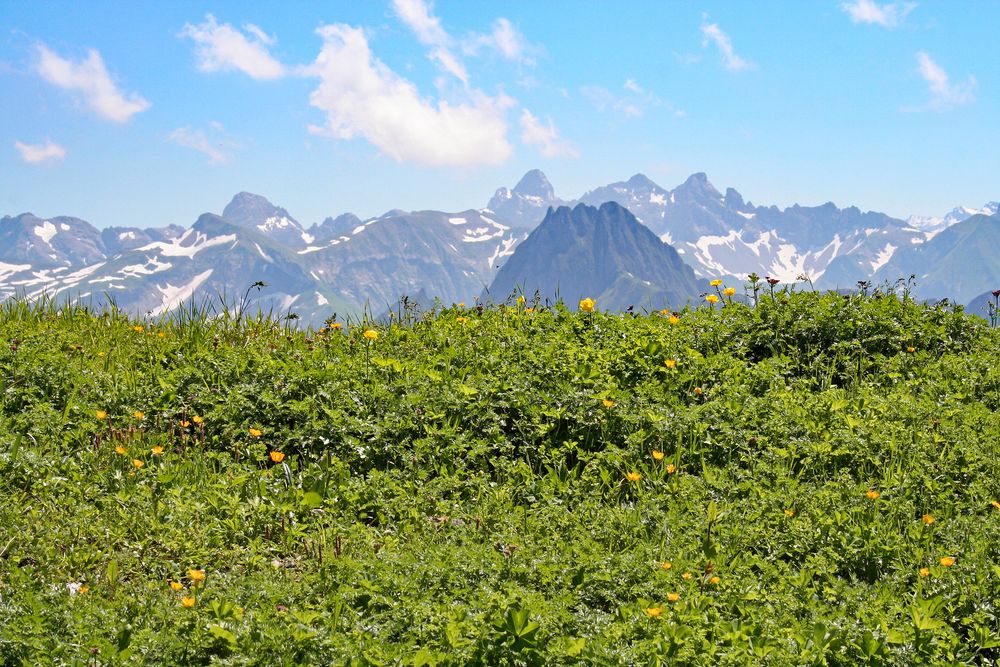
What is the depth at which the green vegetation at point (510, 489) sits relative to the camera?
3625mm

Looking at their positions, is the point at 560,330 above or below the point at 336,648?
above

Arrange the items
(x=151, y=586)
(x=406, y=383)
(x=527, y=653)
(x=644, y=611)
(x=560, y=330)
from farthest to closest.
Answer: (x=560, y=330) → (x=406, y=383) → (x=151, y=586) → (x=644, y=611) → (x=527, y=653)

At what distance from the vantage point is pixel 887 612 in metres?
3.89

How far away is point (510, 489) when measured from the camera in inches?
212

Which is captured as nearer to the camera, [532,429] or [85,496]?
[85,496]

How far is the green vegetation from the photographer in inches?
143

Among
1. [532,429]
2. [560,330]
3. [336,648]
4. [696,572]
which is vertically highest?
[560,330]

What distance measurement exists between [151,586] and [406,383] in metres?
2.71

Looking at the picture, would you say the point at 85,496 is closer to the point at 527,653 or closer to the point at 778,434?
the point at 527,653

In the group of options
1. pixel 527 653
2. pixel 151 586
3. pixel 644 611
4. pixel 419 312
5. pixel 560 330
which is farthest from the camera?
pixel 419 312

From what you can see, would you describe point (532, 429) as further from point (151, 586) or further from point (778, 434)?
point (151, 586)

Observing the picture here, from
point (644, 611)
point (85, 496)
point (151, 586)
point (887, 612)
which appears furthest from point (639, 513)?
point (85, 496)

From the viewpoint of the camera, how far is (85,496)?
514cm

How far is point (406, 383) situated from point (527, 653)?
330cm
